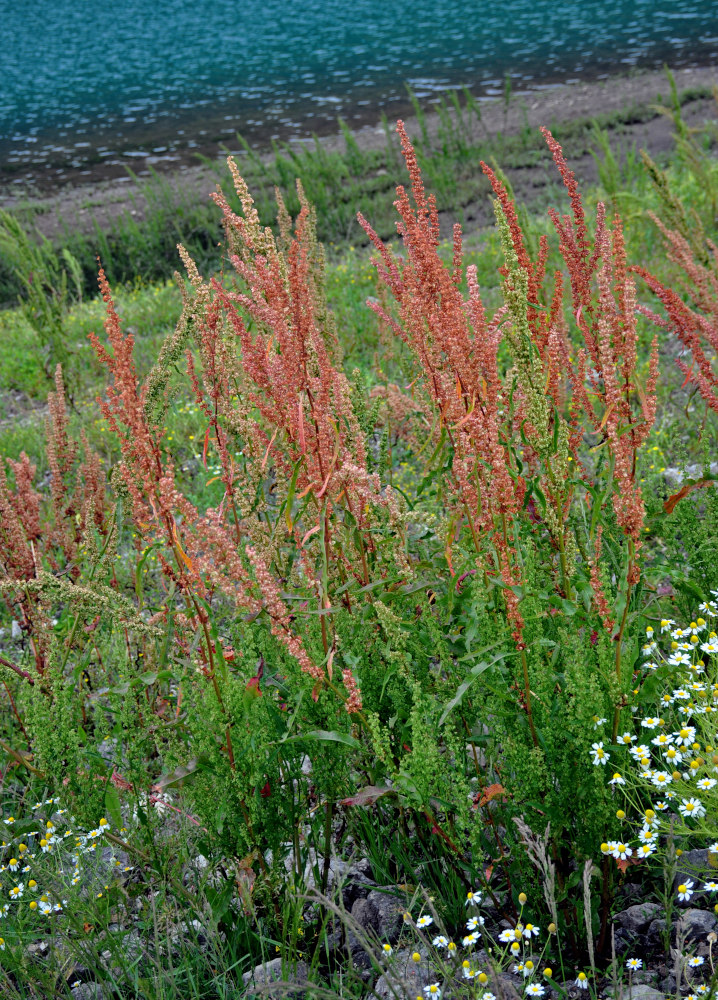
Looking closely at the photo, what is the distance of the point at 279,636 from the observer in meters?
1.93

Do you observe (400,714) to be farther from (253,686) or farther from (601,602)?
(601,602)

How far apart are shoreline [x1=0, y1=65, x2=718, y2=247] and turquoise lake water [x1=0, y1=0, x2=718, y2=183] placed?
52.0 inches

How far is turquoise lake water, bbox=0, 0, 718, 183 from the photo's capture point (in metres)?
20.8

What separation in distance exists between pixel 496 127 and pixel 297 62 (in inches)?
532

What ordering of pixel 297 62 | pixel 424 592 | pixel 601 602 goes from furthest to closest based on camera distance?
pixel 297 62 → pixel 424 592 → pixel 601 602

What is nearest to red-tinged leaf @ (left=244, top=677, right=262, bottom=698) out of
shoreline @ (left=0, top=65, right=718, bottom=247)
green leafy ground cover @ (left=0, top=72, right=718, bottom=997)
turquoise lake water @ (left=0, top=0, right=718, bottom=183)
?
green leafy ground cover @ (left=0, top=72, right=718, bottom=997)

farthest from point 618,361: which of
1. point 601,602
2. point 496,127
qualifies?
point 496,127

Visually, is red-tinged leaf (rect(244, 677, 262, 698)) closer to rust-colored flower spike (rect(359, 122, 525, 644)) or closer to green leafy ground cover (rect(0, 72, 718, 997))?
green leafy ground cover (rect(0, 72, 718, 997))

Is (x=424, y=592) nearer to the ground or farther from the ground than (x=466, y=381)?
nearer to the ground

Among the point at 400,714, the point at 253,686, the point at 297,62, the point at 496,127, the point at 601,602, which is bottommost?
the point at 400,714

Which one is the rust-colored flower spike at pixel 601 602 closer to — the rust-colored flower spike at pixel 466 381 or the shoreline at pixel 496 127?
the rust-colored flower spike at pixel 466 381

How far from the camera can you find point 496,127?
1670 cm

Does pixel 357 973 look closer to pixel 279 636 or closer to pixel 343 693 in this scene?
pixel 343 693

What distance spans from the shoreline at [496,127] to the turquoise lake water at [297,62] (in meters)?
1.32
